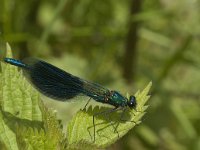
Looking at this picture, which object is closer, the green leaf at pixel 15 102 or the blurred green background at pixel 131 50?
the green leaf at pixel 15 102

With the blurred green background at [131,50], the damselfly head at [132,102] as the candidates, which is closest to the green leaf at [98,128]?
the damselfly head at [132,102]

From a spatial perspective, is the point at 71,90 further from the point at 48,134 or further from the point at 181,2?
the point at 181,2


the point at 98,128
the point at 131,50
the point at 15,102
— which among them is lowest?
the point at 98,128

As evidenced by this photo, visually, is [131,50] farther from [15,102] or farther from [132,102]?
[15,102]

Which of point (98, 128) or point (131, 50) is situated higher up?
point (131, 50)

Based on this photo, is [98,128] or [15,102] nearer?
[98,128]

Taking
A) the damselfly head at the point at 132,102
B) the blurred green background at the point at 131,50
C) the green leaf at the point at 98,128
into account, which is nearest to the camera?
the green leaf at the point at 98,128

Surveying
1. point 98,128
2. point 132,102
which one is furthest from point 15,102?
point 132,102

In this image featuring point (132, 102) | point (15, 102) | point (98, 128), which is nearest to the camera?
point (98, 128)

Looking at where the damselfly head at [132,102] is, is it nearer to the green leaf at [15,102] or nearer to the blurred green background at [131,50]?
the green leaf at [15,102]
